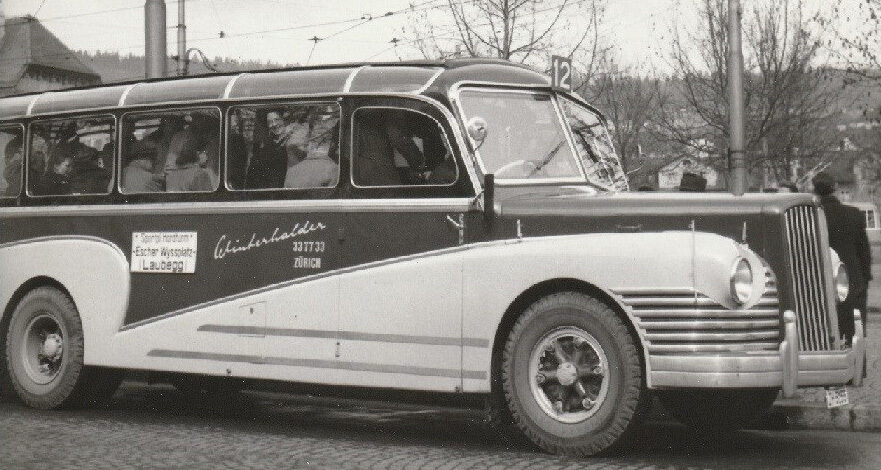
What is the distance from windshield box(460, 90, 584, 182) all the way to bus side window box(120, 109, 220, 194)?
89.2 inches

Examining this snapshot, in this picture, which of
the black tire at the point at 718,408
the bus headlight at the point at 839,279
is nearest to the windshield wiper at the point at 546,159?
the black tire at the point at 718,408

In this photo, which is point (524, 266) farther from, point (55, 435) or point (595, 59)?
point (595, 59)

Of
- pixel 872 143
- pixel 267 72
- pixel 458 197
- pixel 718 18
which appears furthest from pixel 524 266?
pixel 872 143

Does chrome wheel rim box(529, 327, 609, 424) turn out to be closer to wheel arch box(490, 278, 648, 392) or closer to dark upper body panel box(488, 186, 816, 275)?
wheel arch box(490, 278, 648, 392)

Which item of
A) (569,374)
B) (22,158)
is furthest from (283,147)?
(22,158)

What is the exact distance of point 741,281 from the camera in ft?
26.1

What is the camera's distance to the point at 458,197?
357 inches

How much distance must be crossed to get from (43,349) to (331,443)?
136 inches

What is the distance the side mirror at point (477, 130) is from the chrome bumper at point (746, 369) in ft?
6.46

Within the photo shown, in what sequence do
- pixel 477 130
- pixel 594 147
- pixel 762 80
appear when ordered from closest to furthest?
1. pixel 477 130
2. pixel 594 147
3. pixel 762 80

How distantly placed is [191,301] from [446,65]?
2.71 m

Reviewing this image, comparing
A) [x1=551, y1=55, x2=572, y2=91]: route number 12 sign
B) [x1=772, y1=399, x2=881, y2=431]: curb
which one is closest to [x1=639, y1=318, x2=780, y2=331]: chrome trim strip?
[x1=772, y1=399, x2=881, y2=431]: curb

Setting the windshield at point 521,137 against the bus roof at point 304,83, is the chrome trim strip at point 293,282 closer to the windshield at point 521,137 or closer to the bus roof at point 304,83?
the windshield at point 521,137

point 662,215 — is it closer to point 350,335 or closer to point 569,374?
point 569,374
